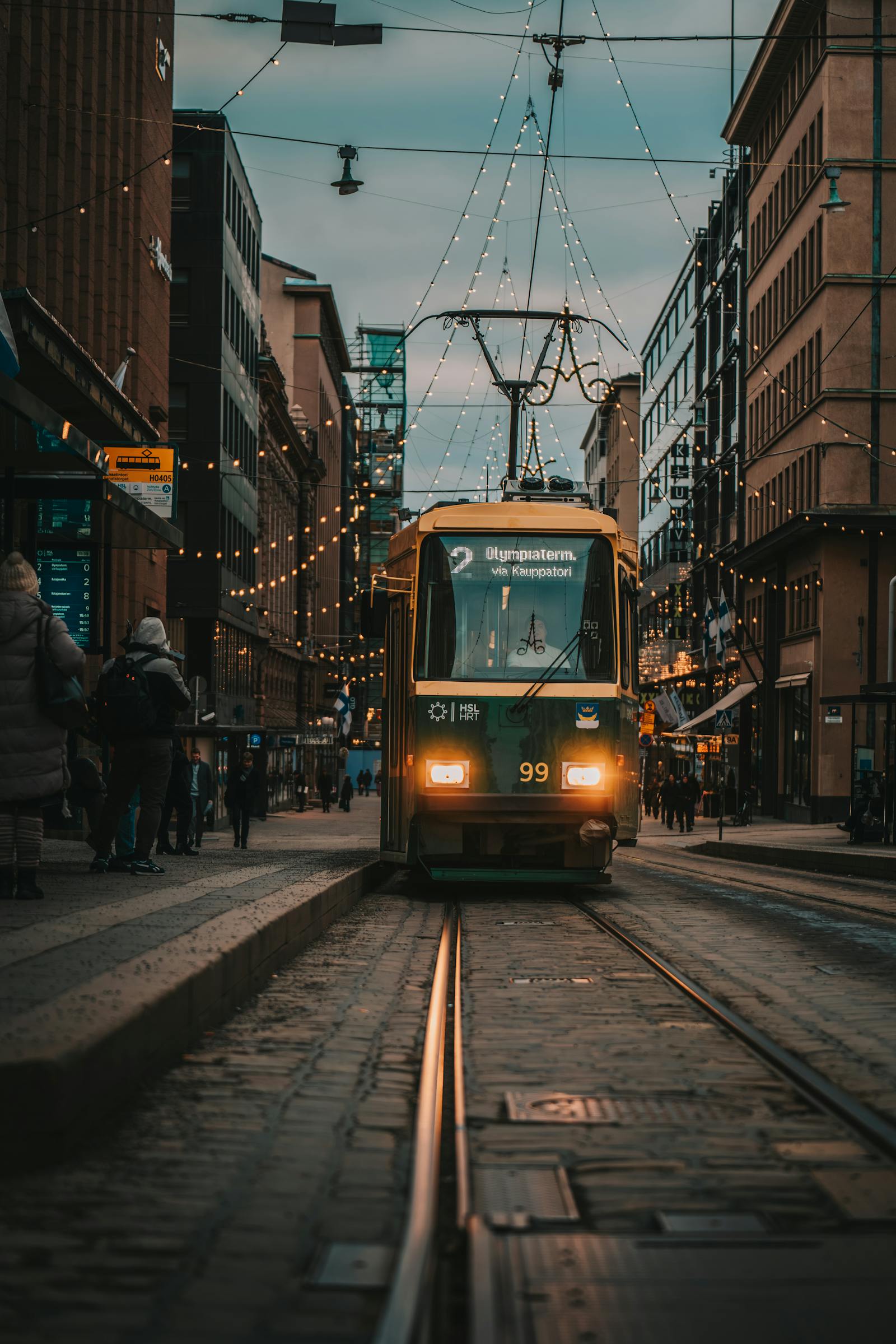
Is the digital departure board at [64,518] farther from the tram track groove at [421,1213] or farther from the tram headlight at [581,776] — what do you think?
the tram track groove at [421,1213]

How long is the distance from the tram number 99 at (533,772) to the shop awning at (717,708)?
1512 inches

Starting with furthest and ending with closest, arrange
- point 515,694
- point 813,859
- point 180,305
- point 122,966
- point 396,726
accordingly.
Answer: point 180,305 < point 813,859 < point 396,726 < point 515,694 < point 122,966

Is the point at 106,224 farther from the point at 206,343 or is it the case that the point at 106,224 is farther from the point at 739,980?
the point at 739,980

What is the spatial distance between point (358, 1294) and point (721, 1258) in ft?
3.04

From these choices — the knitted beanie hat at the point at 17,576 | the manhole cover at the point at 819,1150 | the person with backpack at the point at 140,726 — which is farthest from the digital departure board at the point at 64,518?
the manhole cover at the point at 819,1150

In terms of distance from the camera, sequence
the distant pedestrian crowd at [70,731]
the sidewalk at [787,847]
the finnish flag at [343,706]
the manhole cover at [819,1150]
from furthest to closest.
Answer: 1. the finnish flag at [343,706]
2. the sidewalk at [787,847]
3. the distant pedestrian crowd at [70,731]
4. the manhole cover at [819,1150]

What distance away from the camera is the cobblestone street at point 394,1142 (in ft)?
12.7

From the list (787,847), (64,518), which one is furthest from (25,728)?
(787,847)

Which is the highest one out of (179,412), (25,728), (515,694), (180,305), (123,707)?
(180,305)

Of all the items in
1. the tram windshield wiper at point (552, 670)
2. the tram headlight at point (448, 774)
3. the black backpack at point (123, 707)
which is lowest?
the tram headlight at point (448, 774)

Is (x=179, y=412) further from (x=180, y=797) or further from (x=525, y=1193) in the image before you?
(x=525, y=1193)

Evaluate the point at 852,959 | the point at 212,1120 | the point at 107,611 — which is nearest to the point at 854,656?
the point at 107,611

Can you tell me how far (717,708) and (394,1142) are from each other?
164 ft

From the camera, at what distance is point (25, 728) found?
965 centimetres
